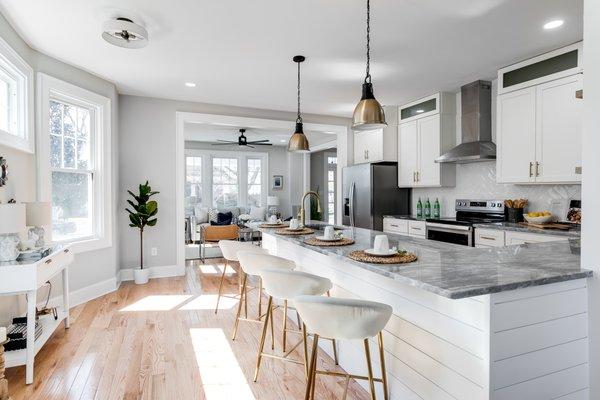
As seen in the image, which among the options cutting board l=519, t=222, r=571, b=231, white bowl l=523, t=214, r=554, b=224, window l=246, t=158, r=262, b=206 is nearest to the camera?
cutting board l=519, t=222, r=571, b=231

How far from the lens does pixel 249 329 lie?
10.5 feet

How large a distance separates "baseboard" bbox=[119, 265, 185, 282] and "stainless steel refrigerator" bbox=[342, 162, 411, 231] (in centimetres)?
279

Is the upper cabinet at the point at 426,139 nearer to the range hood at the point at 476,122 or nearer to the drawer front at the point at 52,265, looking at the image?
the range hood at the point at 476,122

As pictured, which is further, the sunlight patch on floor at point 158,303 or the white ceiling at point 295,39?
the sunlight patch on floor at point 158,303

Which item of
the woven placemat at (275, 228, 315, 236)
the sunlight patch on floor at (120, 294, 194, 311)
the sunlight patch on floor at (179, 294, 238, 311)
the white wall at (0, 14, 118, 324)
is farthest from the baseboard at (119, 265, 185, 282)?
the woven placemat at (275, 228, 315, 236)

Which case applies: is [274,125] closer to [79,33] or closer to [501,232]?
[79,33]

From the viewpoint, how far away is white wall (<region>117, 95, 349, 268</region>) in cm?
494

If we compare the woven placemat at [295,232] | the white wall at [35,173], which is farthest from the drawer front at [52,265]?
the woven placemat at [295,232]

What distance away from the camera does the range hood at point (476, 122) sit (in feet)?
13.5

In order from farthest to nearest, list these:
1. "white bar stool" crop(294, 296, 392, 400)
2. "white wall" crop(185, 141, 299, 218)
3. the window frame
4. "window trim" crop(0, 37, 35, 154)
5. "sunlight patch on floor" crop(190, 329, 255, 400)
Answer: "white wall" crop(185, 141, 299, 218) → the window frame → "window trim" crop(0, 37, 35, 154) → "sunlight patch on floor" crop(190, 329, 255, 400) → "white bar stool" crop(294, 296, 392, 400)

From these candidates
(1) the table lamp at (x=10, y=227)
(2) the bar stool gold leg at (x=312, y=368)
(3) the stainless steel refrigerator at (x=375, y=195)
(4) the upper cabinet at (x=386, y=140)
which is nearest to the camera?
(2) the bar stool gold leg at (x=312, y=368)

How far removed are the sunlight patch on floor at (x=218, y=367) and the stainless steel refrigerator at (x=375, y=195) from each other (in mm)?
3008

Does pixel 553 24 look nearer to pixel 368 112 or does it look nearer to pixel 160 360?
pixel 368 112

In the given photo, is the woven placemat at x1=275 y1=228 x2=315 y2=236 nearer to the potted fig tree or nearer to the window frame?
the potted fig tree
